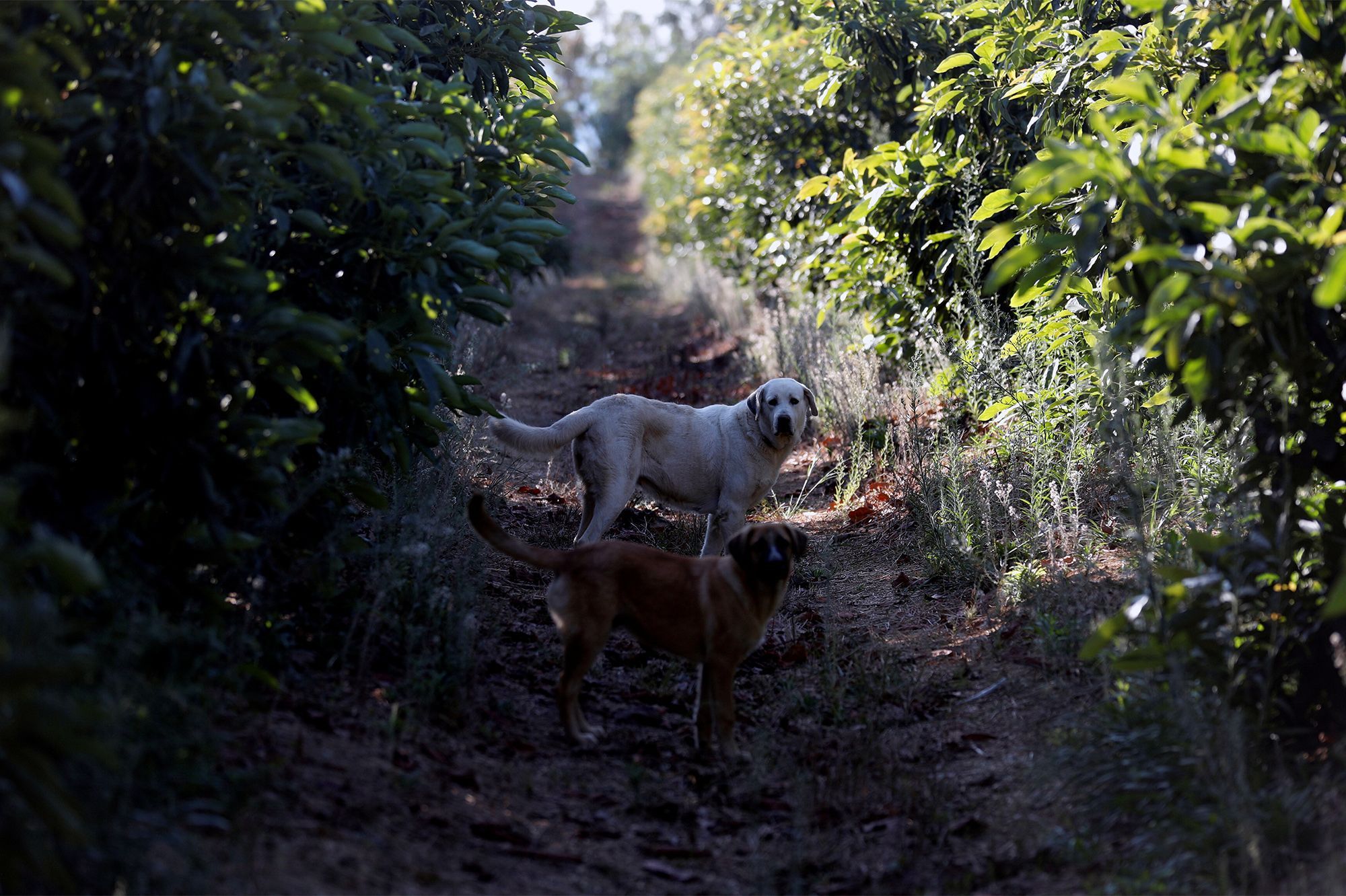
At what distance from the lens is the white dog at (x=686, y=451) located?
239 inches

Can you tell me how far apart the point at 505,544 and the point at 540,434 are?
1.69 meters

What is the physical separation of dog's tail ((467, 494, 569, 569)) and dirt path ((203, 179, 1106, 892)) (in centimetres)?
64

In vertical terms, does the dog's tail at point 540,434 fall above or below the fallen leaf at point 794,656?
above

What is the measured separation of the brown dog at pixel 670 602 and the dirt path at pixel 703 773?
9.2 inches

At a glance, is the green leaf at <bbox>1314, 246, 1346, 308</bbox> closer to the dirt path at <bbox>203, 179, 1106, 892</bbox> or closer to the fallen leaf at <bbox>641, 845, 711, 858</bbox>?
the dirt path at <bbox>203, 179, 1106, 892</bbox>

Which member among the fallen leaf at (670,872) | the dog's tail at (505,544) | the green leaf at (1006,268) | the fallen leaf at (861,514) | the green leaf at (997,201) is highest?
the green leaf at (997,201)

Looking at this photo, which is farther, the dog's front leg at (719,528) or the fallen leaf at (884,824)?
the dog's front leg at (719,528)

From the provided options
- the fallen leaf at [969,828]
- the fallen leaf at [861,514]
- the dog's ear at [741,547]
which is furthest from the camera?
the fallen leaf at [861,514]

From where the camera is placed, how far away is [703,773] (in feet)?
13.4

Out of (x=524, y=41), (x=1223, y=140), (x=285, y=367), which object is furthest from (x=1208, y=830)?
(x=524, y=41)

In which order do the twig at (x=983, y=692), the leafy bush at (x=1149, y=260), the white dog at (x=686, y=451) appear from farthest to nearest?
the white dog at (x=686, y=451) < the twig at (x=983, y=692) < the leafy bush at (x=1149, y=260)

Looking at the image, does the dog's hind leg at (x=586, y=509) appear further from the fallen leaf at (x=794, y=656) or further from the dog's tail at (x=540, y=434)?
the fallen leaf at (x=794, y=656)

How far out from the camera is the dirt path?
10.6ft

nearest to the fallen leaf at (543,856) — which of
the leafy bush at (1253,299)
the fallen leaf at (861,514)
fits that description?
the leafy bush at (1253,299)
